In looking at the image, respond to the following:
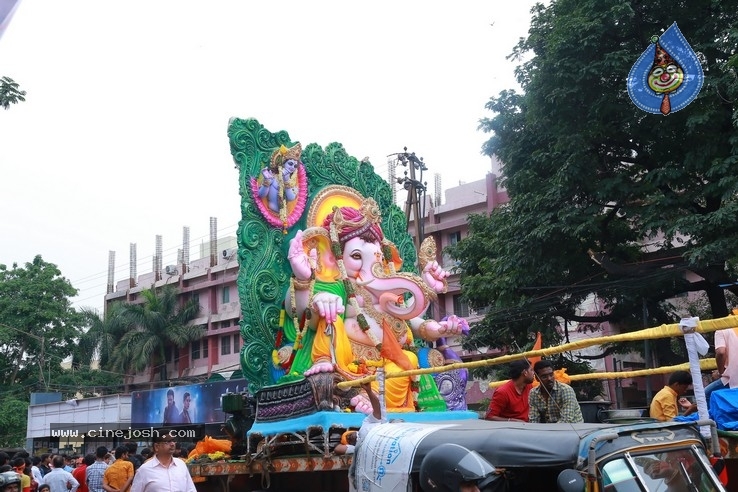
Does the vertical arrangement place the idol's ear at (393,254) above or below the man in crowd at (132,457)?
above

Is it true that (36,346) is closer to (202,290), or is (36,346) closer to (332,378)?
(202,290)

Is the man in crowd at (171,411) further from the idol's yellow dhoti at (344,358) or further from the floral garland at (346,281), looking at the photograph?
the idol's yellow dhoti at (344,358)

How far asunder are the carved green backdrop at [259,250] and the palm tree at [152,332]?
30.5 m

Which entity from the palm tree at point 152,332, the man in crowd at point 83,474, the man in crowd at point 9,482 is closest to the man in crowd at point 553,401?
the man in crowd at point 9,482

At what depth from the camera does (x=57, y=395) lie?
128 feet

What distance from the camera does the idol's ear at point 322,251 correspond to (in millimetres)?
11562

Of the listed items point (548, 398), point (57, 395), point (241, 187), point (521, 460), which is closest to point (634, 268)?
point (241, 187)

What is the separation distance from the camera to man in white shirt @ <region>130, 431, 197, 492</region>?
657 centimetres

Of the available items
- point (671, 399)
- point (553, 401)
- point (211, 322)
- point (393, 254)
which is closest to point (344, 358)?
point (393, 254)

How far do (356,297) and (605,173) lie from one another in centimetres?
852

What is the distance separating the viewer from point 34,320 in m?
38.8

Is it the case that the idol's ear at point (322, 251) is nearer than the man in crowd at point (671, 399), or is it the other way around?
the man in crowd at point (671, 399)

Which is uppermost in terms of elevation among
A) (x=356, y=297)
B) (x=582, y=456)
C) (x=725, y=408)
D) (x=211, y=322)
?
(x=211, y=322)

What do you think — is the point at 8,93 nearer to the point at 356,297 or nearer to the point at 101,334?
the point at 356,297
